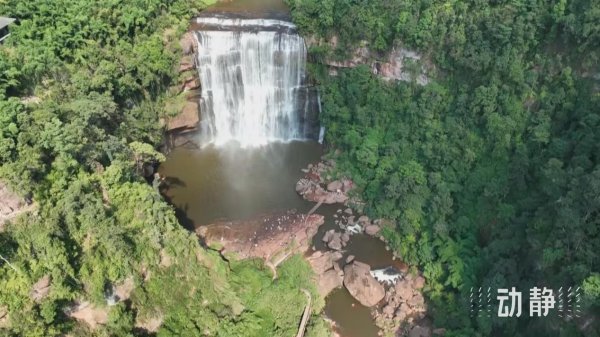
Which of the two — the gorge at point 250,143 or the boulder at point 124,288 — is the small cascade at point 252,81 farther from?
the boulder at point 124,288

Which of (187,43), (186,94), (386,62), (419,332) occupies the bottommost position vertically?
(419,332)

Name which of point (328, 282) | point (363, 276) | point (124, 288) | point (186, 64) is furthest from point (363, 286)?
point (186, 64)

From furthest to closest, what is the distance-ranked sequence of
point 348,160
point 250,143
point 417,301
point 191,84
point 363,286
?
point 250,143 → point 191,84 → point 348,160 → point 363,286 → point 417,301

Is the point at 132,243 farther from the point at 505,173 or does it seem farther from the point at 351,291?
the point at 505,173

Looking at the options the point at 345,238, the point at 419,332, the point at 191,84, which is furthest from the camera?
the point at 191,84

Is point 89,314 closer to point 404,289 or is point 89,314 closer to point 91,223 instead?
point 91,223

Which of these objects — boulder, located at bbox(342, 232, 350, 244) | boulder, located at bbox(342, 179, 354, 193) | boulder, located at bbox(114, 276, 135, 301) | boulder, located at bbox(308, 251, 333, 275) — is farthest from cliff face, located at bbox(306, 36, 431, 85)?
boulder, located at bbox(114, 276, 135, 301)

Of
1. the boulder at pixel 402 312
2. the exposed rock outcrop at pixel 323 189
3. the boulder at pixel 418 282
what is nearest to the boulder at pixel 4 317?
the exposed rock outcrop at pixel 323 189

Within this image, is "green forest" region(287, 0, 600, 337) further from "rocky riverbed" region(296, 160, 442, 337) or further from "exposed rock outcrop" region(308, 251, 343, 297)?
"exposed rock outcrop" region(308, 251, 343, 297)
